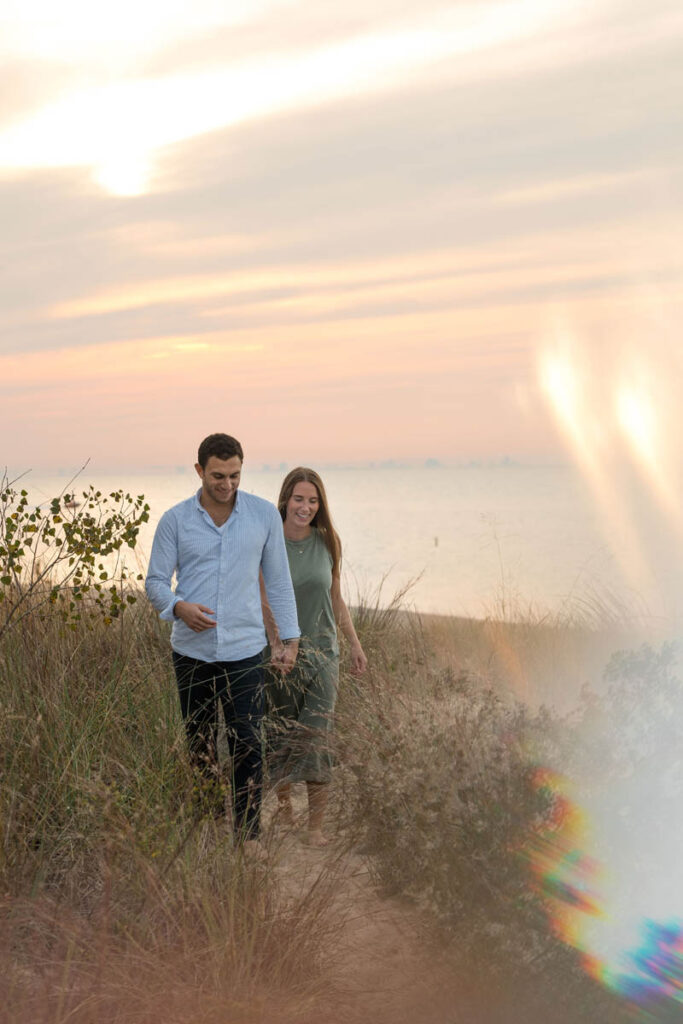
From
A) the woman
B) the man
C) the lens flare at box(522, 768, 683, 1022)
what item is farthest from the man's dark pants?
the lens flare at box(522, 768, 683, 1022)

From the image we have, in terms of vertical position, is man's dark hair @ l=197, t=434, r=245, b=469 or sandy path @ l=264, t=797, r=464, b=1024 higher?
man's dark hair @ l=197, t=434, r=245, b=469

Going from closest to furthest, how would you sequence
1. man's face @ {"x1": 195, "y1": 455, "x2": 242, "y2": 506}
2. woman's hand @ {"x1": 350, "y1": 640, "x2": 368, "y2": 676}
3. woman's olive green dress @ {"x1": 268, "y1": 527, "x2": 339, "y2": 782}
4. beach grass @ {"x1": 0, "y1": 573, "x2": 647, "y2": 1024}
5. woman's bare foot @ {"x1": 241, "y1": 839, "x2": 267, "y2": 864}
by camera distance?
beach grass @ {"x1": 0, "y1": 573, "x2": 647, "y2": 1024}
woman's bare foot @ {"x1": 241, "y1": 839, "x2": 267, "y2": 864}
man's face @ {"x1": 195, "y1": 455, "x2": 242, "y2": 506}
woman's olive green dress @ {"x1": 268, "y1": 527, "x2": 339, "y2": 782}
woman's hand @ {"x1": 350, "y1": 640, "x2": 368, "y2": 676}

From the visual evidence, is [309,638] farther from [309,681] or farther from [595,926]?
[595,926]

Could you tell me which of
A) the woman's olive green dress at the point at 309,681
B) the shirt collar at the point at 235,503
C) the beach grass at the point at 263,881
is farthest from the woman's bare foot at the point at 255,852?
the shirt collar at the point at 235,503

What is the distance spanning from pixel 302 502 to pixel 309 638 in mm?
710

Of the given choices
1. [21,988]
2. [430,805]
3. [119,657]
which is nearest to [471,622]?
[119,657]

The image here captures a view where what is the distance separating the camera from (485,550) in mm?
37812

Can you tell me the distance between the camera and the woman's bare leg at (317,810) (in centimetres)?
554

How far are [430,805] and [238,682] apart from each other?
134cm

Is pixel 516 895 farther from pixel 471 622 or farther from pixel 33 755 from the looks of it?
pixel 471 622

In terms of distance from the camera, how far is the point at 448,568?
3672cm

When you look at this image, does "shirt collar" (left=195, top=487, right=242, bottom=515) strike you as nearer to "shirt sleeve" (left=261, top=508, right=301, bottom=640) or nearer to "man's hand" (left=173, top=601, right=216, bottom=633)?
"shirt sleeve" (left=261, top=508, right=301, bottom=640)

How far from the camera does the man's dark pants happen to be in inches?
217

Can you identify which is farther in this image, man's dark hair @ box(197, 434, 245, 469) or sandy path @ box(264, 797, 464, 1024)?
man's dark hair @ box(197, 434, 245, 469)
